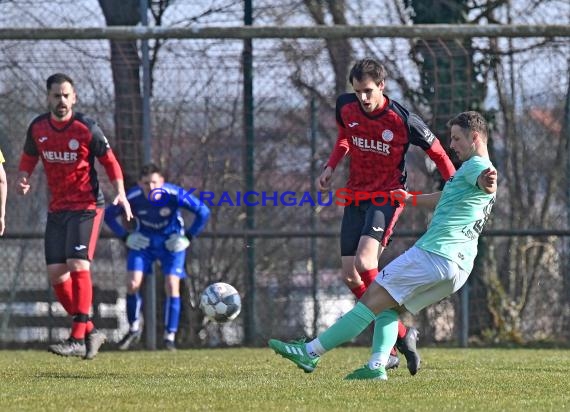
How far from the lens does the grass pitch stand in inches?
207

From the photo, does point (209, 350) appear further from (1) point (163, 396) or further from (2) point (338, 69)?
(1) point (163, 396)

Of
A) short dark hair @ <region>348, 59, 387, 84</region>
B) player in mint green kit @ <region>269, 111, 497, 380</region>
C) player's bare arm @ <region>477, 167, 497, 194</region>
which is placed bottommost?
player in mint green kit @ <region>269, 111, 497, 380</region>

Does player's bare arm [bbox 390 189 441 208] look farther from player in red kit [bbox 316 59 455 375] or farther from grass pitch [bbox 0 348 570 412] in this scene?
grass pitch [bbox 0 348 570 412]

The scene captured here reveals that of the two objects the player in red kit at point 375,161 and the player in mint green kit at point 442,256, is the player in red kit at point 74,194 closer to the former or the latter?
the player in red kit at point 375,161

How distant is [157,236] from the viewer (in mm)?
10680

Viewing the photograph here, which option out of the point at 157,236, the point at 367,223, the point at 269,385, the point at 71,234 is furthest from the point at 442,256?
the point at 157,236

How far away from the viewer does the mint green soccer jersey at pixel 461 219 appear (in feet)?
19.9

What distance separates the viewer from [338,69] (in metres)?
10.9

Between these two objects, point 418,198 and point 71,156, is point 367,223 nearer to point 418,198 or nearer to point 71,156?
point 418,198

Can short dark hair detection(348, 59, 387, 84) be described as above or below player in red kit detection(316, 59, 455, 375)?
above

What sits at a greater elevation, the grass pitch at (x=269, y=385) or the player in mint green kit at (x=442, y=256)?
the player in mint green kit at (x=442, y=256)

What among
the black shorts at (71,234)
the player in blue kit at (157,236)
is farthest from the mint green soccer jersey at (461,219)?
the player in blue kit at (157,236)

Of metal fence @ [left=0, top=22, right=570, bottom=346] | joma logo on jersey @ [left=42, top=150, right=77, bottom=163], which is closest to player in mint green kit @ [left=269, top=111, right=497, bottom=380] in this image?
joma logo on jersey @ [left=42, top=150, right=77, bottom=163]

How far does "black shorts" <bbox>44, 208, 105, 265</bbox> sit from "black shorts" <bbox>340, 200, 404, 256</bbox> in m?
2.01
